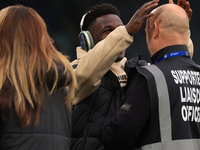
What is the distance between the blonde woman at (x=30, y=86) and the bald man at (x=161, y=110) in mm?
218

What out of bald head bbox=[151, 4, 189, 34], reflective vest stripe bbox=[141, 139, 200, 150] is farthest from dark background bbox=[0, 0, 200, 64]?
reflective vest stripe bbox=[141, 139, 200, 150]

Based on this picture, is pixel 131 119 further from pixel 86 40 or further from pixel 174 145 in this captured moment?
pixel 86 40

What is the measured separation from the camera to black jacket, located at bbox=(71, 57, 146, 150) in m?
1.17

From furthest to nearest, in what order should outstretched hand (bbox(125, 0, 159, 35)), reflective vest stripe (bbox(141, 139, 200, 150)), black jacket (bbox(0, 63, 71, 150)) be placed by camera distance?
outstretched hand (bbox(125, 0, 159, 35)), reflective vest stripe (bbox(141, 139, 200, 150)), black jacket (bbox(0, 63, 71, 150))

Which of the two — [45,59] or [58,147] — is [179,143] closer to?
[58,147]

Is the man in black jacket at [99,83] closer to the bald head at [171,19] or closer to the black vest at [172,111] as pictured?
the bald head at [171,19]

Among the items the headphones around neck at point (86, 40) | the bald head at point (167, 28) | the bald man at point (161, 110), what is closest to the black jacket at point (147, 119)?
the bald man at point (161, 110)

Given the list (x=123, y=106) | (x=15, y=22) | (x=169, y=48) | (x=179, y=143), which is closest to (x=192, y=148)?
(x=179, y=143)

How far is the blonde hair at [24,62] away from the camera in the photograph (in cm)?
77

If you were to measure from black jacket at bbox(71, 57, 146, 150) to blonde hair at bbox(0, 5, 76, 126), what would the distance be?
355 millimetres

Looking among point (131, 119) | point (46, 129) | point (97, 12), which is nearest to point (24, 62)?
point (46, 129)

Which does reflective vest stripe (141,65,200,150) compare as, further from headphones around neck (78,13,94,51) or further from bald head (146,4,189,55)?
headphones around neck (78,13,94,51)

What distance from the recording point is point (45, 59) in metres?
0.84

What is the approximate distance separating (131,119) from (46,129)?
0.31 meters
